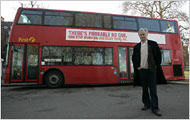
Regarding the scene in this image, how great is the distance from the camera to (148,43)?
10.4 ft

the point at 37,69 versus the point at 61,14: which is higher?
the point at 61,14

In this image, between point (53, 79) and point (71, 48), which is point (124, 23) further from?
point (53, 79)

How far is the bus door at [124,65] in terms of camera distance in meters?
8.08

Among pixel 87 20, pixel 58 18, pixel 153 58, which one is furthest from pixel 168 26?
pixel 153 58

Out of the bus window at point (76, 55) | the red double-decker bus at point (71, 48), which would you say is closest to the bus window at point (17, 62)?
the red double-decker bus at point (71, 48)

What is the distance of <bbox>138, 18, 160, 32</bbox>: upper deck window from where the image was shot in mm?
8861

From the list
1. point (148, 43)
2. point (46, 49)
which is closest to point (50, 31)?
point (46, 49)

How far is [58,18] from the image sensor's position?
783 cm

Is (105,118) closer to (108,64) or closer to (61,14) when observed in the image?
(108,64)

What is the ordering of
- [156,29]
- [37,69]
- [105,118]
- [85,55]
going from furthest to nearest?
[156,29], [85,55], [37,69], [105,118]

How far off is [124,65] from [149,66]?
16.9 ft

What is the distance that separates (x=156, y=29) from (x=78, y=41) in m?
5.03

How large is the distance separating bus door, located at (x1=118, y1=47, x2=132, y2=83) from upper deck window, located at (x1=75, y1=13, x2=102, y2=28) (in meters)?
2.00

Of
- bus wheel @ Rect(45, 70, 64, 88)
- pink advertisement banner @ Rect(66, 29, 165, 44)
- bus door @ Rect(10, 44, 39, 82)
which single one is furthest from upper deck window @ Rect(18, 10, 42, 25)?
bus wheel @ Rect(45, 70, 64, 88)
